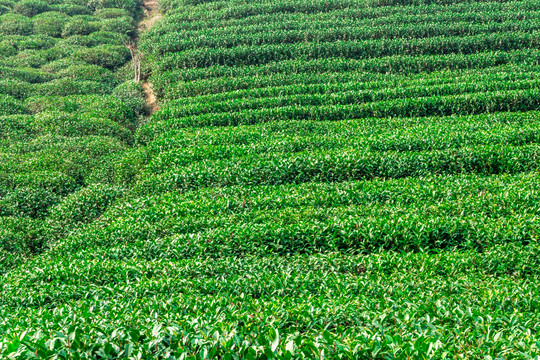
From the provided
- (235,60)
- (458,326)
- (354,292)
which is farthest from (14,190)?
(235,60)

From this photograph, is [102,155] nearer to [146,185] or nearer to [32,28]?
[146,185]

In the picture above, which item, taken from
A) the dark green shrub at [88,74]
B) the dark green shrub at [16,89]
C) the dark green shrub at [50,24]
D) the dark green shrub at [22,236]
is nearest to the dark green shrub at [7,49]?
the dark green shrub at [50,24]

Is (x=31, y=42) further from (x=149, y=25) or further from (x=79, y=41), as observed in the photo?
(x=149, y=25)

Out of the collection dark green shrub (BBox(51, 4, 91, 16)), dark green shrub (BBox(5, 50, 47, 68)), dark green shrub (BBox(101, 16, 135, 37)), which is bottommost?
dark green shrub (BBox(5, 50, 47, 68))

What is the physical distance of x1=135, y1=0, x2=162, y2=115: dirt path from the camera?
1299 inches

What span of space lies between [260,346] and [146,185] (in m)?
14.4

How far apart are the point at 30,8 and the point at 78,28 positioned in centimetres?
1275

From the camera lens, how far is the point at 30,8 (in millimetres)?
53062

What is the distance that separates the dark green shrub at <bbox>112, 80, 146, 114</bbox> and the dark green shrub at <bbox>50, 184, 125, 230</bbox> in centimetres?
1398

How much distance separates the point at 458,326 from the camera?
666 centimetres

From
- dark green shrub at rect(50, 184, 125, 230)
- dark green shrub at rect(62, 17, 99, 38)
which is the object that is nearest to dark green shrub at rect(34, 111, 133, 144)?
dark green shrub at rect(50, 184, 125, 230)

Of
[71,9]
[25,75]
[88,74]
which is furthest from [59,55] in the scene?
[71,9]

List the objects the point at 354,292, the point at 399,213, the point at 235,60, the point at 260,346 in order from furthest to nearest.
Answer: the point at 235,60, the point at 399,213, the point at 354,292, the point at 260,346

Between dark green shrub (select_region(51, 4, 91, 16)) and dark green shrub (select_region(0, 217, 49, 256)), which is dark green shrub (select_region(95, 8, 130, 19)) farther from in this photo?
dark green shrub (select_region(0, 217, 49, 256))
